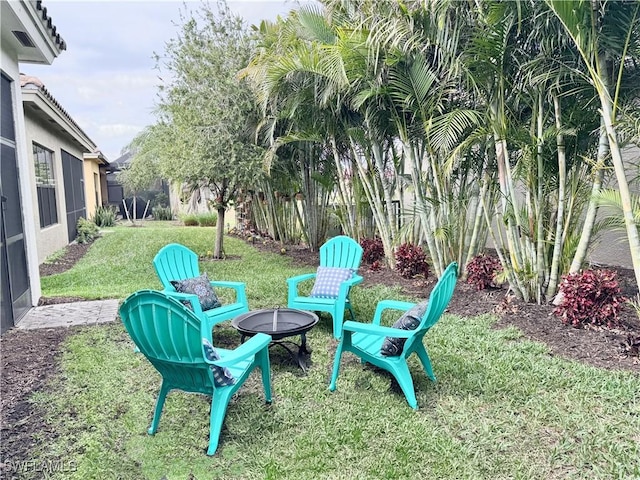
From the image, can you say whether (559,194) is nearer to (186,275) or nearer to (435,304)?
(435,304)

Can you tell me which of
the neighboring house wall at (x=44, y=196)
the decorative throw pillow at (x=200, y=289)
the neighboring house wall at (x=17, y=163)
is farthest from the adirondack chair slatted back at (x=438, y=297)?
the neighboring house wall at (x=44, y=196)

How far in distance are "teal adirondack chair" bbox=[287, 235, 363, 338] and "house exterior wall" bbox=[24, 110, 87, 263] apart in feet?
16.9

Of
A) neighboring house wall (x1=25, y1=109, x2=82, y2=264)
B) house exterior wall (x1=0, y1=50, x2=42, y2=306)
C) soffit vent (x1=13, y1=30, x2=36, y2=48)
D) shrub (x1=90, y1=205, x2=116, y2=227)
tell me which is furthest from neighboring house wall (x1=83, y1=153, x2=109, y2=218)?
soffit vent (x1=13, y1=30, x2=36, y2=48)

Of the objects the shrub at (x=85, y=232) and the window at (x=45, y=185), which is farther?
the shrub at (x=85, y=232)

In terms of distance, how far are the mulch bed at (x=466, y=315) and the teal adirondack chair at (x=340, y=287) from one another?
3.73 feet

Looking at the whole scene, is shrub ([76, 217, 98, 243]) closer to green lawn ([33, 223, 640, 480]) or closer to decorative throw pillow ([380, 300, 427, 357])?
green lawn ([33, 223, 640, 480])

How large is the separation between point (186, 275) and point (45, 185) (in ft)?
20.3

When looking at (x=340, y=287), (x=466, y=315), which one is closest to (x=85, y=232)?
(x=340, y=287)

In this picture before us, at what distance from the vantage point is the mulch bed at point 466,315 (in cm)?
258

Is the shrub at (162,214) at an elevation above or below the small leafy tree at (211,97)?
below

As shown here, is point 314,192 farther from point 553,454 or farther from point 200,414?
point 553,454

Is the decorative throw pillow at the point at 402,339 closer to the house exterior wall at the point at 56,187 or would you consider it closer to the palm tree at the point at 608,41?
the palm tree at the point at 608,41

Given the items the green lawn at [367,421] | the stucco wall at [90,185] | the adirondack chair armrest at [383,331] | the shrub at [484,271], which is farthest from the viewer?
the stucco wall at [90,185]

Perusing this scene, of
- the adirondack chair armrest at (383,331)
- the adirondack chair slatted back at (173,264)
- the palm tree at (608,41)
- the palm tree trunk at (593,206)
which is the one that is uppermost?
the palm tree at (608,41)
